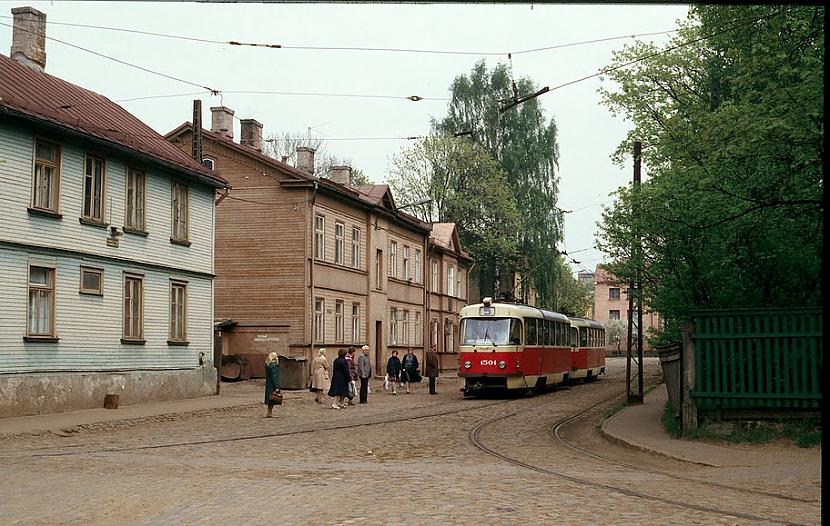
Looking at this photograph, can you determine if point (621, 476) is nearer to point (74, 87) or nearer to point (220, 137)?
point (74, 87)

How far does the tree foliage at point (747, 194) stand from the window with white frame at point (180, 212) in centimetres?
1365

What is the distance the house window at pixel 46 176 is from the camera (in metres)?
24.9

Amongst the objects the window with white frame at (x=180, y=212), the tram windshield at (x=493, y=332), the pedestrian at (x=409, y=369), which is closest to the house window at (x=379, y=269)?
the pedestrian at (x=409, y=369)

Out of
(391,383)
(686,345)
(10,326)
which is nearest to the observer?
(686,345)

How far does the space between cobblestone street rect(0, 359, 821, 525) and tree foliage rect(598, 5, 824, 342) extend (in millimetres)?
3571

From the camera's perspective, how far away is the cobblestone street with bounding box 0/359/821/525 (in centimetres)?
980

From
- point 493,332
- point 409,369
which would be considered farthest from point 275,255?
point 493,332

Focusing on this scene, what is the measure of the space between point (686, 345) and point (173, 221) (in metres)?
18.2

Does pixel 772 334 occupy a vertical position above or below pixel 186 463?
above

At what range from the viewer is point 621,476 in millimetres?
13273

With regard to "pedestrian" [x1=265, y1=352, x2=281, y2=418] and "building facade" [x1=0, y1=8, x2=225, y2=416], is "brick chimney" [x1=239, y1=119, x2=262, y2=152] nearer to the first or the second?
"building facade" [x1=0, y1=8, x2=225, y2=416]

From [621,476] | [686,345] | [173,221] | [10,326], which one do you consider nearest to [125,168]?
[173,221]

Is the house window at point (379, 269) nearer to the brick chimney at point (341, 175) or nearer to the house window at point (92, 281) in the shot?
the brick chimney at point (341, 175)

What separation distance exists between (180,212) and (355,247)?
14.7 metres
